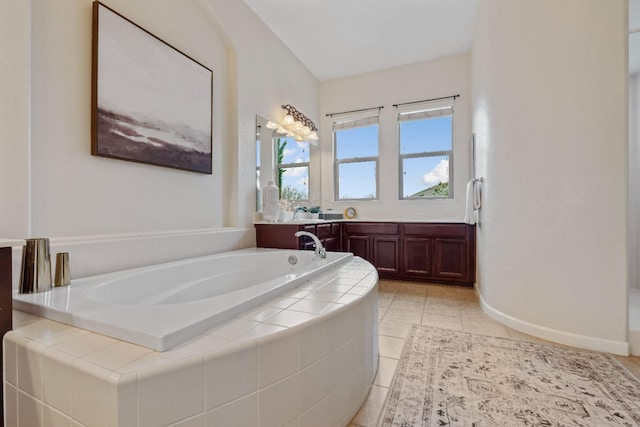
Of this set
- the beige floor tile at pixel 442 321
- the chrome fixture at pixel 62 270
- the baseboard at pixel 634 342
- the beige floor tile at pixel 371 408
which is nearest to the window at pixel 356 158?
the beige floor tile at pixel 442 321

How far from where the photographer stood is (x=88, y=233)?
1.69 metres

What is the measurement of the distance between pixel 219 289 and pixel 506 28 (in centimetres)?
313

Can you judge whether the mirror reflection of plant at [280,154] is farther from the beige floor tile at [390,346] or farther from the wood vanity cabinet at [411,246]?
the beige floor tile at [390,346]

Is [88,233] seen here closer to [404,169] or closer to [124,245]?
[124,245]

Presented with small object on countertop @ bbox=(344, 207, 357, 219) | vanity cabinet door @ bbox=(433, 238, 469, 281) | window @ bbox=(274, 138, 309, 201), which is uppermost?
window @ bbox=(274, 138, 309, 201)

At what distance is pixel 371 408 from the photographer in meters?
1.35

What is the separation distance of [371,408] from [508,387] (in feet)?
2.48

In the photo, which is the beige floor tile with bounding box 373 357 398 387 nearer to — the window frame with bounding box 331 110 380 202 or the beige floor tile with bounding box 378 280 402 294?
the beige floor tile with bounding box 378 280 402 294

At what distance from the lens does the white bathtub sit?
2.98 ft

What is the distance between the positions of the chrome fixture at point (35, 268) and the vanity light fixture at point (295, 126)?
95.5 inches

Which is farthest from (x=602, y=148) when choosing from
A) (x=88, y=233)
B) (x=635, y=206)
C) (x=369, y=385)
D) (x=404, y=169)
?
(x=88, y=233)

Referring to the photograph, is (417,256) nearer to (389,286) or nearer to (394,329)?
(389,286)

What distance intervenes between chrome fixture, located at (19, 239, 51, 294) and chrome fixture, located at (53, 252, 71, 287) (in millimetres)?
51

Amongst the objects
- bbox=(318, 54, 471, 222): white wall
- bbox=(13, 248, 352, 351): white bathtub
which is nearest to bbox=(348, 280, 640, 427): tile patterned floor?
bbox=(13, 248, 352, 351): white bathtub
